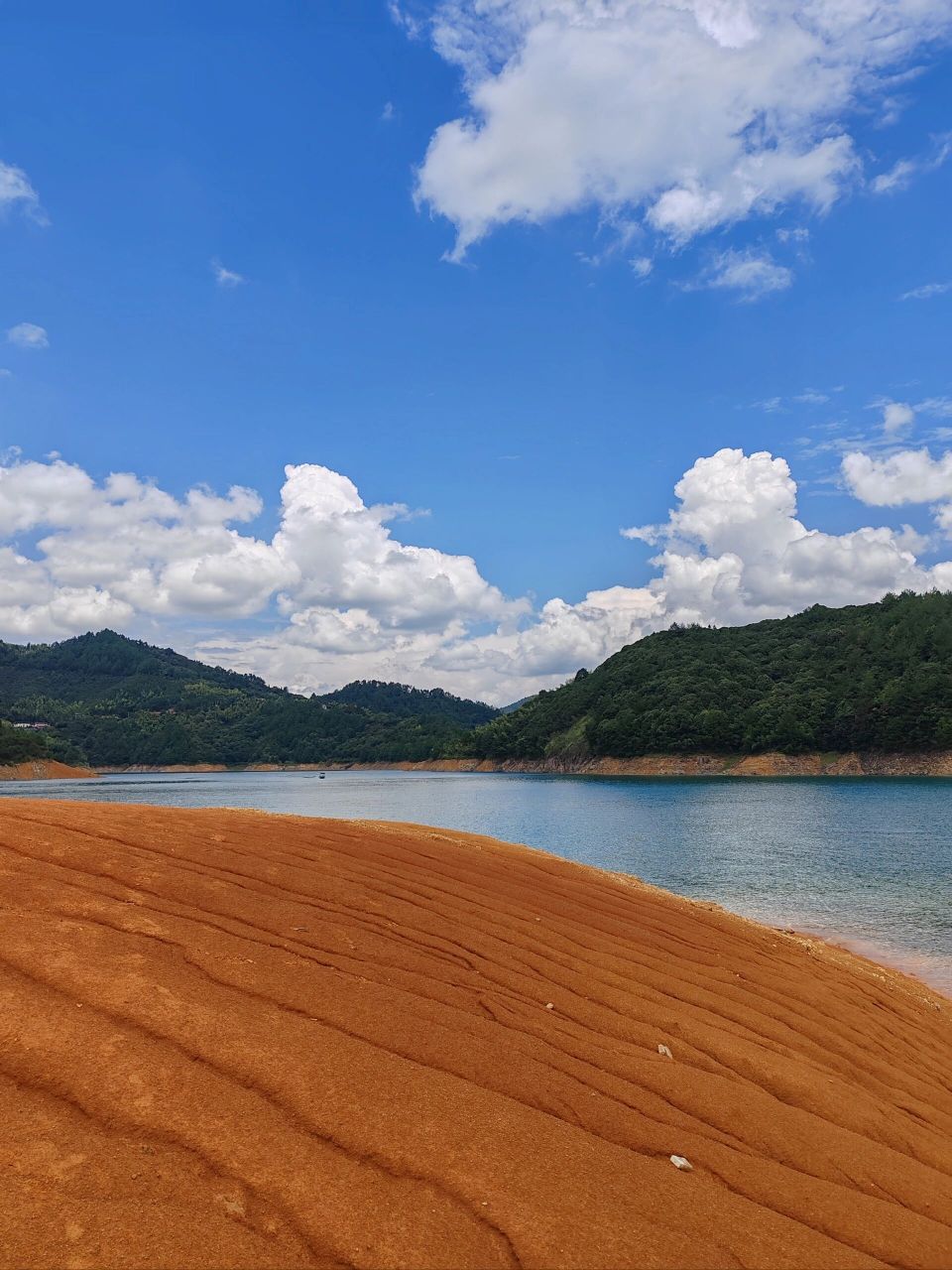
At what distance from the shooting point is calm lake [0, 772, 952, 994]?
90.5ft

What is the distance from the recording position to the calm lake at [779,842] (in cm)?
2759

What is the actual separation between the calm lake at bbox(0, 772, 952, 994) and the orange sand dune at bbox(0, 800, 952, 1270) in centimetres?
1390

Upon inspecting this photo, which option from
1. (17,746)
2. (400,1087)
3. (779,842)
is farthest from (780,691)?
(400,1087)

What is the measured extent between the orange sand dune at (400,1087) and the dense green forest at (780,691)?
4702 inches

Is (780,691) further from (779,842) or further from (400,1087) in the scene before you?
(400,1087)

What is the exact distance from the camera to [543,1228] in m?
5.64

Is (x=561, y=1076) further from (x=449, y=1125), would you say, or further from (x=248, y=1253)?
(x=248, y=1253)

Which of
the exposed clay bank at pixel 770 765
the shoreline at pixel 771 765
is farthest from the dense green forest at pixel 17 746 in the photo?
the shoreline at pixel 771 765

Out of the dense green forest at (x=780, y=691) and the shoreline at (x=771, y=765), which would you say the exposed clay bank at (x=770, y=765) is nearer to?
the shoreline at (x=771, y=765)

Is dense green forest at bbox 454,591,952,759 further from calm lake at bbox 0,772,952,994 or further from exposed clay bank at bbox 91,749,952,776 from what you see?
calm lake at bbox 0,772,952,994

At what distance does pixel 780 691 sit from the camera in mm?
139500

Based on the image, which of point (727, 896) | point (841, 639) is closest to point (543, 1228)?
point (727, 896)

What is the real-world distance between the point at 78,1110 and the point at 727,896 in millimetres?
29778

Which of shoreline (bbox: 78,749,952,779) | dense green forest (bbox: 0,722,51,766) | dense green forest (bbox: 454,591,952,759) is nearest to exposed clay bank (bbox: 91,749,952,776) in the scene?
shoreline (bbox: 78,749,952,779)
